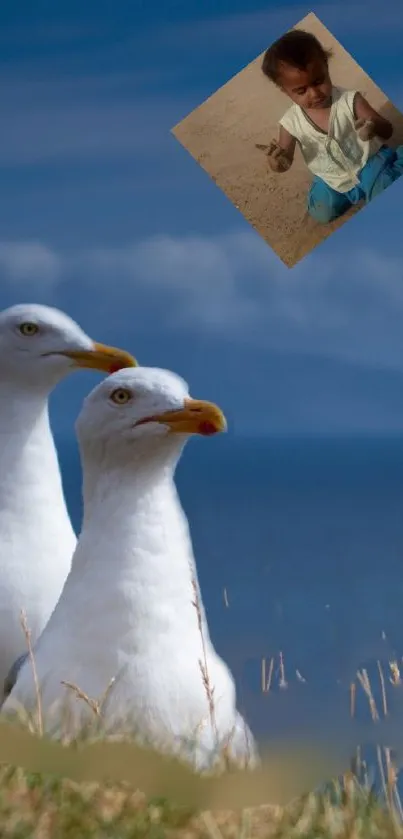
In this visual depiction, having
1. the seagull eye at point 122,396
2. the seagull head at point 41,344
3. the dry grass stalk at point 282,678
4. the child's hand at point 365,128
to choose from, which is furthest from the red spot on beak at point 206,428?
the child's hand at point 365,128

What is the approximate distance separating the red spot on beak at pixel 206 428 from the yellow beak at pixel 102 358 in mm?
401

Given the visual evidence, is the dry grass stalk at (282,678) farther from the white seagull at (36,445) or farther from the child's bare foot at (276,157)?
the child's bare foot at (276,157)

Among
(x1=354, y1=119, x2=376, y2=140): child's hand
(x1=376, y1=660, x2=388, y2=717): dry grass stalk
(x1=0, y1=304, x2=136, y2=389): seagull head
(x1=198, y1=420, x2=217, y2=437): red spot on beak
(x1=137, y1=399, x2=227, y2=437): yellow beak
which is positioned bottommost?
(x1=376, y1=660, x2=388, y2=717): dry grass stalk

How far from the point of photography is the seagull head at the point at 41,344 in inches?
83.7

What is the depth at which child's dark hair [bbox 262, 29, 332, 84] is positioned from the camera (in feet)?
8.07

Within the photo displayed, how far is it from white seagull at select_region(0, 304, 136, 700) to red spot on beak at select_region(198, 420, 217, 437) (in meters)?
0.41

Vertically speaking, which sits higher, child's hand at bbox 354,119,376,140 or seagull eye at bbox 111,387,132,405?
seagull eye at bbox 111,387,132,405

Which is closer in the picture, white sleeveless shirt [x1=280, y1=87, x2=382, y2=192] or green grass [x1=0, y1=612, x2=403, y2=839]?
green grass [x1=0, y1=612, x2=403, y2=839]

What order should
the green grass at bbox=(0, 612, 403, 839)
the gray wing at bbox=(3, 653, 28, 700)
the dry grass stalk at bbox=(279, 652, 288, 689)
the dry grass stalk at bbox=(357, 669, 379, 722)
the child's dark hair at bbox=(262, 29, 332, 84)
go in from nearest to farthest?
the green grass at bbox=(0, 612, 403, 839) → the dry grass stalk at bbox=(357, 669, 379, 722) → the dry grass stalk at bbox=(279, 652, 288, 689) → the gray wing at bbox=(3, 653, 28, 700) → the child's dark hair at bbox=(262, 29, 332, 84)

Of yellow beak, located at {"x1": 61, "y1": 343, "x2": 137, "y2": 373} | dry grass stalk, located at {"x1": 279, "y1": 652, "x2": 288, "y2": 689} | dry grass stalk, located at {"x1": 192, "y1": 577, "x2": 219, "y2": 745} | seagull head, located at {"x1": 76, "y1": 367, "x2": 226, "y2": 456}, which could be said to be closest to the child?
yellow beak, located at {"x1": 61, "y1": 343, "x2": 137, "y2": 373}

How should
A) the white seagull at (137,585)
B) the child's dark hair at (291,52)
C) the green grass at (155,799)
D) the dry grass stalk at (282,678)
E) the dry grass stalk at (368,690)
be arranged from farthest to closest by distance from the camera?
the child's dark hair at (291,52) → the white seagull at (137,585) → the dry grass stalk at (282,678) → the dry grass stalk at (368,690) → the green grass at (155,799)

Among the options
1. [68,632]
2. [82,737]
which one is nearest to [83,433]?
[68,632]

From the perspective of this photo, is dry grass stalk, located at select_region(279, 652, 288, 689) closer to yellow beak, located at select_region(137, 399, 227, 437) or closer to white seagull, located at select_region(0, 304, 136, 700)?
yellow beak, located at select_region(137, 399, 227, 437)

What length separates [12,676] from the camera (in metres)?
1.95
